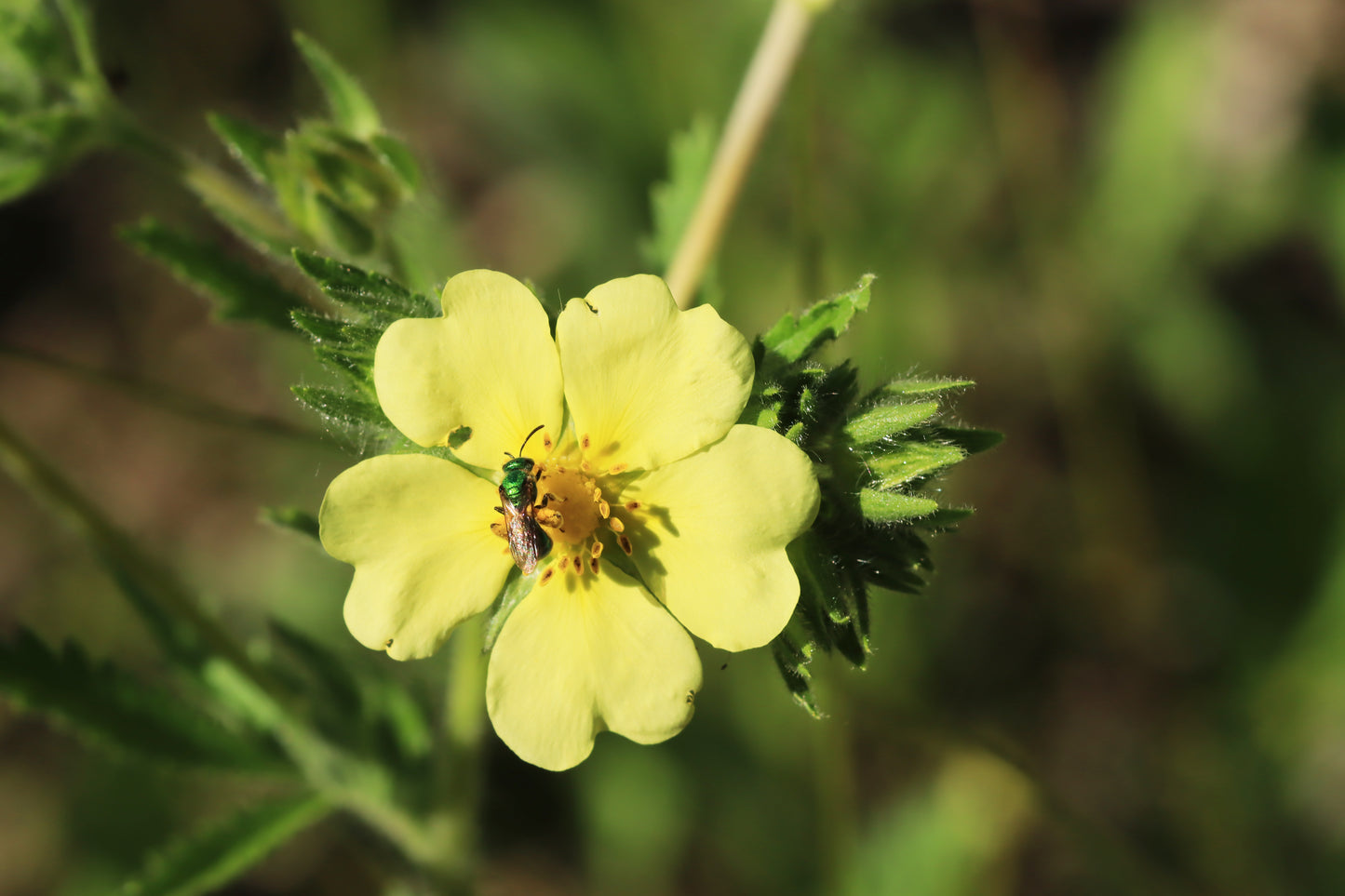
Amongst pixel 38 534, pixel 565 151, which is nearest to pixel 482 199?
pixel 565 151

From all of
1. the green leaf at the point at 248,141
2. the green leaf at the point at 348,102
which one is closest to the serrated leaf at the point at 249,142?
the green leaf at the point at 248,141

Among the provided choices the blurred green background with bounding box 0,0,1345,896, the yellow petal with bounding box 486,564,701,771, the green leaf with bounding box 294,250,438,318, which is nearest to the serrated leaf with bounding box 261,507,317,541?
the green leaf with bounding box 294,250,438,318

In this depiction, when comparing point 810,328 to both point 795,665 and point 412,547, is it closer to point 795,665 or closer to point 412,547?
point 795,665

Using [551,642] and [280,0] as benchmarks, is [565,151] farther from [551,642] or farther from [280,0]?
[551,642]

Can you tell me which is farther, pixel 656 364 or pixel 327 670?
pixel 327 670

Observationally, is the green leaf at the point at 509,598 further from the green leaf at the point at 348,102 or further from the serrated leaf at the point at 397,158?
the green leaf at the point at 348,102

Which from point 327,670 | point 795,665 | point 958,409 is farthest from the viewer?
point 958,409

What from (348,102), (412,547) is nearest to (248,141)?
(348,102)

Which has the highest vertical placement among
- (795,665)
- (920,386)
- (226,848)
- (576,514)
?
(576,514)
